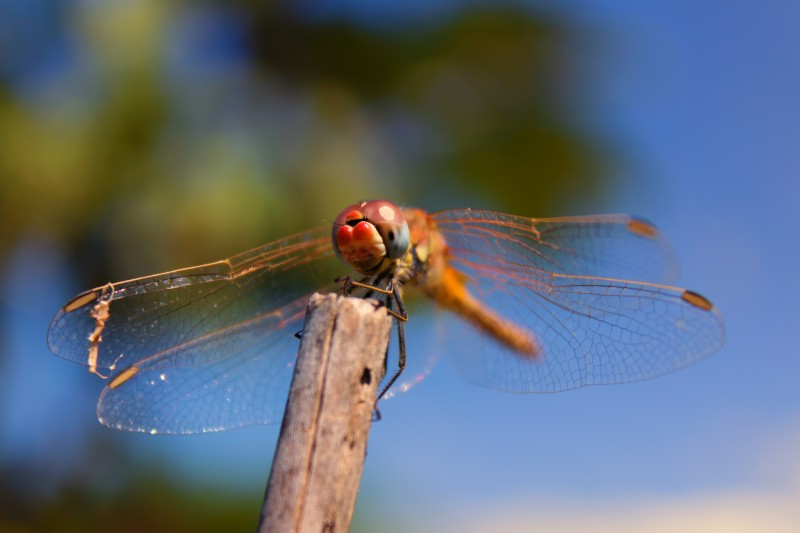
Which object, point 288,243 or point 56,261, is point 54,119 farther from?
point 288,243

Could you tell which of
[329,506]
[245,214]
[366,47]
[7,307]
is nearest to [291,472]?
[329,506]

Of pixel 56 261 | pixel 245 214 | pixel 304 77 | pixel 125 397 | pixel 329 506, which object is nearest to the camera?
pixel 329 506

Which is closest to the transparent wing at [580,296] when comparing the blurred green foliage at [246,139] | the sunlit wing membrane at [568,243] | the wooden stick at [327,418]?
the sunlit wing membrane at [568,243]

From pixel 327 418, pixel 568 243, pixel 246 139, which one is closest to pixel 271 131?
pixel 246 139

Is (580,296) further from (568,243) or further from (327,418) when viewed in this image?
(327,418)

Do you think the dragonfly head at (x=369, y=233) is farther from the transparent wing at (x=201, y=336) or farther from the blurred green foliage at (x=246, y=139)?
the blurred green foliage at (x=246, y=139)

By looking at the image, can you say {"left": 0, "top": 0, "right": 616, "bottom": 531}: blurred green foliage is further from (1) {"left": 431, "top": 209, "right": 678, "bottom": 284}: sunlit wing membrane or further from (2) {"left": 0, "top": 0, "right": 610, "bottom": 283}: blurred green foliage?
(1) {"left": 431, "top": 209, "right": 678, "bottom": 284}: sunlit wing membrane

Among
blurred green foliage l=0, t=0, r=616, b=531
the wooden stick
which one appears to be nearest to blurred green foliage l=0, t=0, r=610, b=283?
blurred green foliage l=0, t=0, r=616, b=531
